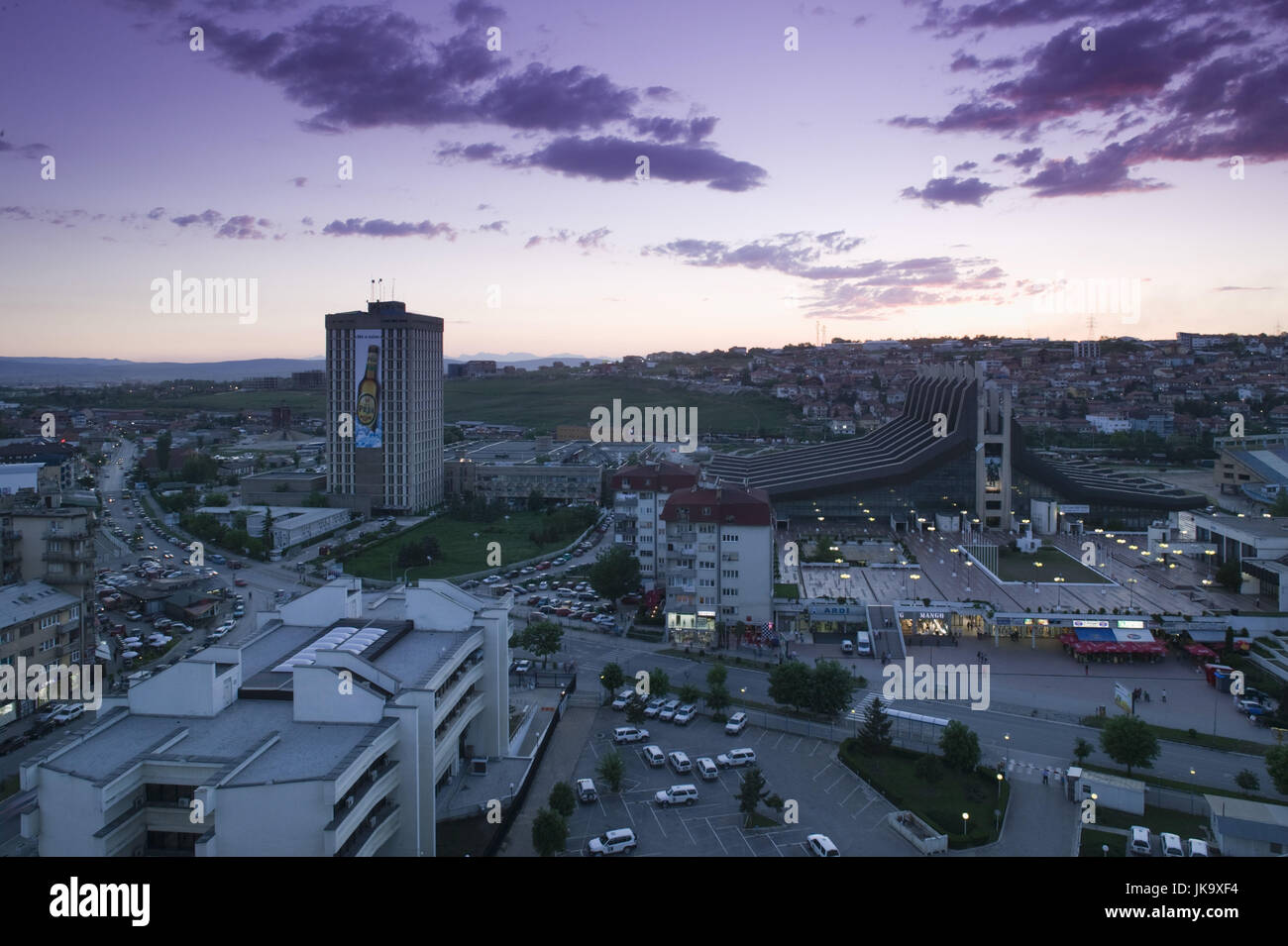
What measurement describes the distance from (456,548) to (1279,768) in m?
16.0

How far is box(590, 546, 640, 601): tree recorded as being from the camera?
14766 millimetres

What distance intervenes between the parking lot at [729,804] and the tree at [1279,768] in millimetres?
3318

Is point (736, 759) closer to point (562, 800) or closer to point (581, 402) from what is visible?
point (562, 800)

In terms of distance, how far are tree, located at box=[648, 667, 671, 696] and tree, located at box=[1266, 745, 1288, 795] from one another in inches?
242

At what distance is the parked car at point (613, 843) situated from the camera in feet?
23.7

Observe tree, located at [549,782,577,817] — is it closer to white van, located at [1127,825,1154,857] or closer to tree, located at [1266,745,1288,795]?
white van, located at [1127,825,1154,857]

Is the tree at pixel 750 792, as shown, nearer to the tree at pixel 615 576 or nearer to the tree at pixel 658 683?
the tree at pixel 658 683

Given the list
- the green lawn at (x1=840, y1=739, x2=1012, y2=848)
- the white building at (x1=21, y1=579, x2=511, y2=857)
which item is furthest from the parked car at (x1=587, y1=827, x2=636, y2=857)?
the green lawn at (x1=840, y1=739, x2=1012, y2=848)

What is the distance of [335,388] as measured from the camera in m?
25.8

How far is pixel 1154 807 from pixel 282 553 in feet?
56.0

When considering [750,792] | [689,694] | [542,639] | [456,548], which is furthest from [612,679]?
[456,548]
